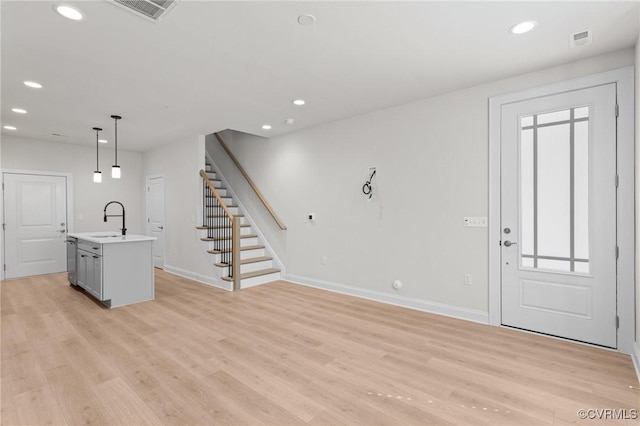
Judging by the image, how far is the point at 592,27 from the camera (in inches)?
96.2

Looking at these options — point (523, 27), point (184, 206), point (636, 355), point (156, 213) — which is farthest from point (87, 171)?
point (636, 355)

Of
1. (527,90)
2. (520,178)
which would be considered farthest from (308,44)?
(520,178)

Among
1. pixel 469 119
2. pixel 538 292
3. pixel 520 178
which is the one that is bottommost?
pixel 538 292

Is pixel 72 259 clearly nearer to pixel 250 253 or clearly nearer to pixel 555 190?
pixel 250 253

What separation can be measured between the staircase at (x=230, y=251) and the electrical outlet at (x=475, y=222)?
3.39 m

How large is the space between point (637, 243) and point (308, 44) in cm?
320

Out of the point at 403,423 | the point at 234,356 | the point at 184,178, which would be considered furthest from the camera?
the point at 184,178

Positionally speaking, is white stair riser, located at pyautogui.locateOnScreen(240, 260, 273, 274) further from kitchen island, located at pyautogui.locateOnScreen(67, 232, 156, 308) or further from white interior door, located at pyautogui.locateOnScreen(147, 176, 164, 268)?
white interior door, located at pyautogui.locateOnScreen(147, 176, 164, 268)

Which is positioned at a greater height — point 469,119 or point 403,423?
point 469,119

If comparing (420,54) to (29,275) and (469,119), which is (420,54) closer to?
(469,119)

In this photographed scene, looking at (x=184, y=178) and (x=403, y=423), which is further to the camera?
(x=184, y=178)

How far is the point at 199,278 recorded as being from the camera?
5.76m

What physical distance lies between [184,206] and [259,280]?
84.3 inches

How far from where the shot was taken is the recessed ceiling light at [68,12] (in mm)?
2152
